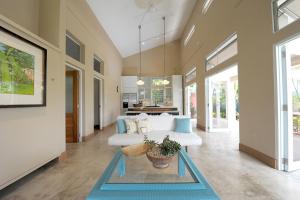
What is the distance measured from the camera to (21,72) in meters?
2.35

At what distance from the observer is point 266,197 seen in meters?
1.96

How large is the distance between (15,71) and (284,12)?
3.98 m

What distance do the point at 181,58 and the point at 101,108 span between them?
20.2ft

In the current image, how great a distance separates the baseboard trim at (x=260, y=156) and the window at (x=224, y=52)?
222cm

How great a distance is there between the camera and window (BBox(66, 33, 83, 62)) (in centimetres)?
439

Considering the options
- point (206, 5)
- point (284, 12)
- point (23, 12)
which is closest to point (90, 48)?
point (23, 12)

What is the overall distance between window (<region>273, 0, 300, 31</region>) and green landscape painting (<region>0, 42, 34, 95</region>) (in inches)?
151

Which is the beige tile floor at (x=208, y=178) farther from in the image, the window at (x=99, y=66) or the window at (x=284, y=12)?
the window at (x=99, y=66)

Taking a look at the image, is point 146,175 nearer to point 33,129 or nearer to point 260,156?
point 33,129

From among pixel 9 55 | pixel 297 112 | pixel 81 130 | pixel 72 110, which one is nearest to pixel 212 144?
pixel 297 112

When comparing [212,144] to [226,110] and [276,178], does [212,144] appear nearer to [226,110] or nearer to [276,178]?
[276,178]

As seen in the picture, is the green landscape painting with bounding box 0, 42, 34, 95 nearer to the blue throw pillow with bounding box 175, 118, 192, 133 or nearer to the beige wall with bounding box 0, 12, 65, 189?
the beige wall with bounding box 0, 12, 65, 189

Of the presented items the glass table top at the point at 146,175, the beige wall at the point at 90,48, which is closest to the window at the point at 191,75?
the beige wall at the point at 90,48

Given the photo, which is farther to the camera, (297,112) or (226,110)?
(226,110)
